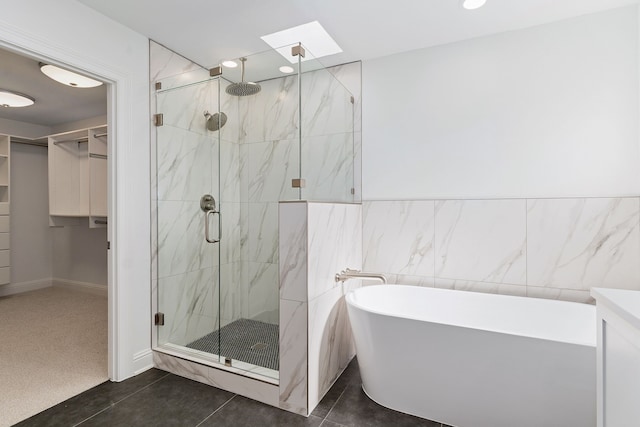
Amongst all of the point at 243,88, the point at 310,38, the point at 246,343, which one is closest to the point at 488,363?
the point at 246,343

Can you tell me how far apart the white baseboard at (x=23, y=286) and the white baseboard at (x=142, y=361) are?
3.66 m

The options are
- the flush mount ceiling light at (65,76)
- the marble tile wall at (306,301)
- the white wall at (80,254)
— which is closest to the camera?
the marble tile wall at (306,301)

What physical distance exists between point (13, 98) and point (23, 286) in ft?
9.20

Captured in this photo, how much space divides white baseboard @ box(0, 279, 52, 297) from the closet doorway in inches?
0.5

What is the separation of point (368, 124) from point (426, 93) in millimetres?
540

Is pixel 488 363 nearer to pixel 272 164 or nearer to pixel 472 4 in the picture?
pixel 272 164

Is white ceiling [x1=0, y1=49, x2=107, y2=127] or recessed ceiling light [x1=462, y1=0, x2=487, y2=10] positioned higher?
recessed ceiling light [x1=462, y1=0, x2=487, y2=10]

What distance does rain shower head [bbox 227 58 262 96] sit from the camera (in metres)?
2.03

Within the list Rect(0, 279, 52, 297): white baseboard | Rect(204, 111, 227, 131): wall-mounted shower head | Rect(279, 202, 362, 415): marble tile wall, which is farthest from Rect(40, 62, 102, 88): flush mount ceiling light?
Rect(0, 279, 52, 297): white baseboard

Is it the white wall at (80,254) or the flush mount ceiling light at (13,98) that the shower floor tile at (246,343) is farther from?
the flush mount ceiling light at (13,98)

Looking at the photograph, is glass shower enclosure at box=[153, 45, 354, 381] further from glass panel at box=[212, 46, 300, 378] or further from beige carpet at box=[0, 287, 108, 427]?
beige carpet at box=[0, 287, 108, 427]

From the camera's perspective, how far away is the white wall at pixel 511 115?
2.09 m

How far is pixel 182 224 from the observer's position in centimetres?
246

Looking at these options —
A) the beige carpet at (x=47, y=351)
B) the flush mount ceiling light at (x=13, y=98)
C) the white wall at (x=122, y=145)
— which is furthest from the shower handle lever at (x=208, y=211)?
the flush mount ceiling light at (x=13, y=98)
